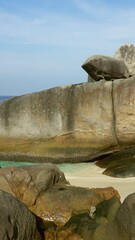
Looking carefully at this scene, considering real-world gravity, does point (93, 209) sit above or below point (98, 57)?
below

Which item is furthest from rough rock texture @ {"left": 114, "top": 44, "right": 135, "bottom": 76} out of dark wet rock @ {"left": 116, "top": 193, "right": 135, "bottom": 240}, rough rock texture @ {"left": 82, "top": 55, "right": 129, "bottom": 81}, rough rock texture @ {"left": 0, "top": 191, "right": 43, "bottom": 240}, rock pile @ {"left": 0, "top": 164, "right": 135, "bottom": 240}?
rough rock texture @ {"left": 0, "top": 191, "right": 43, "bottom": 240}

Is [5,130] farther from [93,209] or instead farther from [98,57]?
[93,209]

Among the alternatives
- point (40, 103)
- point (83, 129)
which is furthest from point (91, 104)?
point (40, 103)

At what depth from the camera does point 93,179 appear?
10.6 m

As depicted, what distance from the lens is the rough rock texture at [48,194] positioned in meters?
7.46

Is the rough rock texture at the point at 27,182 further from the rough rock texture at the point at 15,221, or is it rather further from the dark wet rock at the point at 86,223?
the rough rock texture at the point at 15,221

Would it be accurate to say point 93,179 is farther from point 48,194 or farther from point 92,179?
point 48,194

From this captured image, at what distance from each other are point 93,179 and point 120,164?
47.8 inches

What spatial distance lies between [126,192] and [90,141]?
4.33 metres

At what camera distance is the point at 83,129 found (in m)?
13.2

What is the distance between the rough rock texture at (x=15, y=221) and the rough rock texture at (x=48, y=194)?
4.96ft

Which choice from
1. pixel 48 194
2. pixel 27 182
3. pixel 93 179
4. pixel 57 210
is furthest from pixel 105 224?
pixel 93 179

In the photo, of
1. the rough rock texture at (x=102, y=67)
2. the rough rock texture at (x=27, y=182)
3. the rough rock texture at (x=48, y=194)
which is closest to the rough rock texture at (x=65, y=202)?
the rough rock texture at (x=48, y=194)

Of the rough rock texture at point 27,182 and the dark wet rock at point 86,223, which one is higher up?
the rough rock texture at point 27,182
